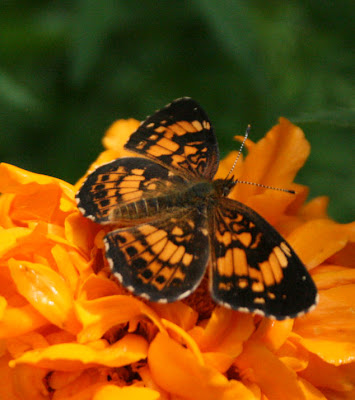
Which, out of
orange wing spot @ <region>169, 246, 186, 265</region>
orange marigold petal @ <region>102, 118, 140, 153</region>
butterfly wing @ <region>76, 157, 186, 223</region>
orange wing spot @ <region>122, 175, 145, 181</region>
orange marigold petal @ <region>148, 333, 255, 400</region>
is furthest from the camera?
orange marigold petal @ <region>102, 118, 140, 153</region>

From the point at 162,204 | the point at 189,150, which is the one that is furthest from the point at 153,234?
the point at 189,150

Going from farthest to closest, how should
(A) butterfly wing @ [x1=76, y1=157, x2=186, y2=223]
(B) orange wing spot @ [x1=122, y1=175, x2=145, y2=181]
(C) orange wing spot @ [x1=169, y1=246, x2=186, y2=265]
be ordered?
(B) orange wing spot @ [x1=122, y1=175, x2=145, y2=181] < (A) butterfly wing @ [x1=76, y1=157, x2=186, y2=223] < (C) orange wing spot @ [x1=169, y1=246, x2=186, y2=265]

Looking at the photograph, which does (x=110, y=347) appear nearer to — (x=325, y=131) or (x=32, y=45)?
(x=325, y=131)

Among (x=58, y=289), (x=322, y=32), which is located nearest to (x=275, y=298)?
(x=58, y=289)

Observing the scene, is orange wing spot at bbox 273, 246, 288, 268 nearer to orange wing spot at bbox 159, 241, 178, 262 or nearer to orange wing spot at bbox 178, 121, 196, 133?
orange wing spot at bbox 159, 241, 178, 262

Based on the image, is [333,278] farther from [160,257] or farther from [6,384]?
[6,384]

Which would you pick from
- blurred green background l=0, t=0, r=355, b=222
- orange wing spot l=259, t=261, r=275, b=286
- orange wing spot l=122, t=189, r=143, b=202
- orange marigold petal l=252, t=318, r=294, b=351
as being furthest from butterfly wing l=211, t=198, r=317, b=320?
blurred green background l=0, t=0, r=355, b=222

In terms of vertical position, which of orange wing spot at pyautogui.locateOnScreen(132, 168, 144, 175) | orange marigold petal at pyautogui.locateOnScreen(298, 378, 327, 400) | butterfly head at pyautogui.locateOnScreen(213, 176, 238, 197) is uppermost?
orange wing spot at pyautogui.locateOnScreen(132, 168, 144, 175)
